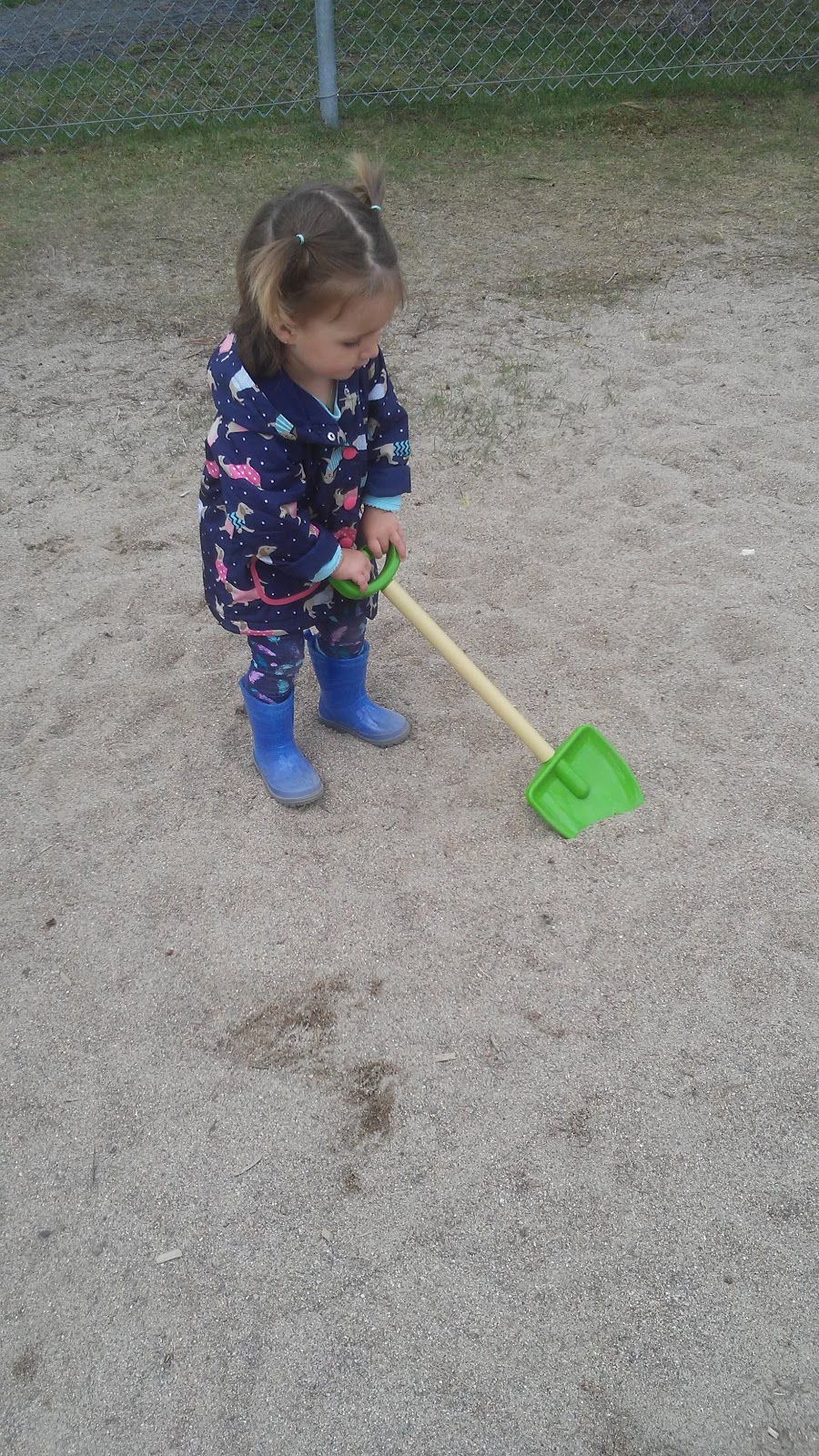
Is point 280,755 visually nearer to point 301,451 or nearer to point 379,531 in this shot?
point 379,531

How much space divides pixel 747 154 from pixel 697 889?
494 centimetres

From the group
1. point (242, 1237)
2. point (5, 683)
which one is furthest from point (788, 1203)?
point (5, 683)

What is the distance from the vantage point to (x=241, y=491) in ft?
6.40

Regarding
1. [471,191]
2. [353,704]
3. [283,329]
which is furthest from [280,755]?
[471,191]

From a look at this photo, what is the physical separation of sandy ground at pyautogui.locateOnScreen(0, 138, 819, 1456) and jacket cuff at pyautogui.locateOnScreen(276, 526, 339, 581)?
62cm

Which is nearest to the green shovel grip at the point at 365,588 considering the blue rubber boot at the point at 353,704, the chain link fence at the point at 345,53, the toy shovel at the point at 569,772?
the toy shovel at the point at 569,772

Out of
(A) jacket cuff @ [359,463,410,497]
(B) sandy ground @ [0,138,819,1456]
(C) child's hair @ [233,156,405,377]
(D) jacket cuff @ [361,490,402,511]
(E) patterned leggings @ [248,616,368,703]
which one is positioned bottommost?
(B) sandy ground @ [0,138,819,1456]

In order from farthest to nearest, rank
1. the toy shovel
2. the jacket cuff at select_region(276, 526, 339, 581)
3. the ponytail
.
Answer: the toy shovel
the jacket cuff at select_region(276, 526, 339, 581)
the ponytail

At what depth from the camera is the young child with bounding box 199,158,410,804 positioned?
1754 millimetres

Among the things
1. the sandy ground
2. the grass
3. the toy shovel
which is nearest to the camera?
the sandy ground

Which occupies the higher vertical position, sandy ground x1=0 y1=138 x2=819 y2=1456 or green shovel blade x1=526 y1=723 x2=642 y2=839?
green shovel blade x1=526 y1=723 x2=642 y2=839

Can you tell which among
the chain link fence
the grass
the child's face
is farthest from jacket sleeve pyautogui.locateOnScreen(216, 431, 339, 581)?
the chain link fence

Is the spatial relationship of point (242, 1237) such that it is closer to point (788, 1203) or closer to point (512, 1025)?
point (512, 1025)

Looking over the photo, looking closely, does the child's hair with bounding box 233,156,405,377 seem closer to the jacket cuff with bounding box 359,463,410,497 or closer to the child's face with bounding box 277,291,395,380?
the child's face with bounding box 277,291,395,380
